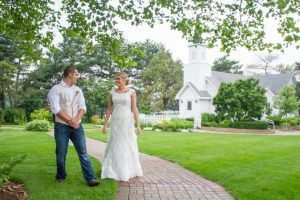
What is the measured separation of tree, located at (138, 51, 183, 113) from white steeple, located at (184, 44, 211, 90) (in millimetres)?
4249

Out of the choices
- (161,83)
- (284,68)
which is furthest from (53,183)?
(284,68)

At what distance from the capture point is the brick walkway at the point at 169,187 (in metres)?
5.43

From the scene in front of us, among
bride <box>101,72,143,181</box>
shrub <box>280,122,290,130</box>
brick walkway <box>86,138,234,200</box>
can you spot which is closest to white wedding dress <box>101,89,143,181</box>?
bride <box>101,72,143,181</box>

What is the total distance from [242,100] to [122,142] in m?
21.9

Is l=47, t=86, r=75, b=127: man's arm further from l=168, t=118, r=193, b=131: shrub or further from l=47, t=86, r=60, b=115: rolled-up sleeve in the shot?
l=168, t=118, r=193, b=131: shrub

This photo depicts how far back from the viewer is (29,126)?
22.2 m

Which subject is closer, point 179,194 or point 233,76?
point 179,194

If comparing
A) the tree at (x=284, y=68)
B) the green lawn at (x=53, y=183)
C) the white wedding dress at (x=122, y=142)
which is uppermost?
the tree at (x=284, y=68)

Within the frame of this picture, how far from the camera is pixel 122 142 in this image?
263 inches

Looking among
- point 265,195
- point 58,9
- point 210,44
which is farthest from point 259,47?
point 58,9

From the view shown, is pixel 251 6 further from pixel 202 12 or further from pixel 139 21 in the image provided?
pixel 139 21

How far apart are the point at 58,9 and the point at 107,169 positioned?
15.9 feet

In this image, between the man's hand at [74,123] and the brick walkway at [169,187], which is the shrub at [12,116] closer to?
the brick walkway at [169,187]

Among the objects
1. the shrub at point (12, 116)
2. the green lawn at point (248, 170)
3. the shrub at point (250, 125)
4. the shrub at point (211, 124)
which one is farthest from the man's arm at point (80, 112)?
the shrub at point (12, 116)
